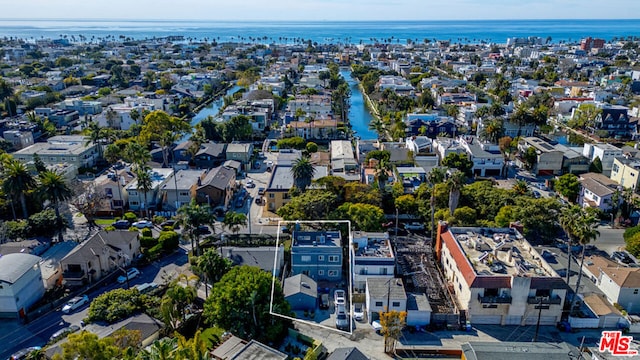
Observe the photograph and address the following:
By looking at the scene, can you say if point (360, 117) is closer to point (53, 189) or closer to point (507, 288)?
point (53, 189)

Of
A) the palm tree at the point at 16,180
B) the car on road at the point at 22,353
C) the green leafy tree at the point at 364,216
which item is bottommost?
the car on road at the point at 22,353

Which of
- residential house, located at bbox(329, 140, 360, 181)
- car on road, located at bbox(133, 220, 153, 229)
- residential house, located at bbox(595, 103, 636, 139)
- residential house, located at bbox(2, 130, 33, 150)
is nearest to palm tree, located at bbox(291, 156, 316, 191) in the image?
residential house, located at bbox(329, 140, 360, 181)

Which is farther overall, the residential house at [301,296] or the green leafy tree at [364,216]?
the green leafy tree at [364,216]

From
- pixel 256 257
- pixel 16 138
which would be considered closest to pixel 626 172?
pixel 256 257

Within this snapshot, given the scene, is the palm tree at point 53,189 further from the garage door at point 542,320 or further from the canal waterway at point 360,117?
A: the canal waterway at point 360,117

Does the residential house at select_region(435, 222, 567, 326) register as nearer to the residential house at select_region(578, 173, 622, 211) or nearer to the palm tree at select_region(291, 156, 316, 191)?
the palm tree at select_region(291, 156, 316, 191)

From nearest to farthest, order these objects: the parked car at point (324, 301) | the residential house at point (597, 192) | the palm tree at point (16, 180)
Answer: the parked car at point (324, 301) < the palm tree at point (16, 180) < the residential house at point (597, 192)

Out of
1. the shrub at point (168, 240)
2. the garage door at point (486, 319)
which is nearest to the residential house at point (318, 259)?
the garage door at point (486, 319)

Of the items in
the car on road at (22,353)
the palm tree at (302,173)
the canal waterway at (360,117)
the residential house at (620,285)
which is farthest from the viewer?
the canal waterway at (360,117)
